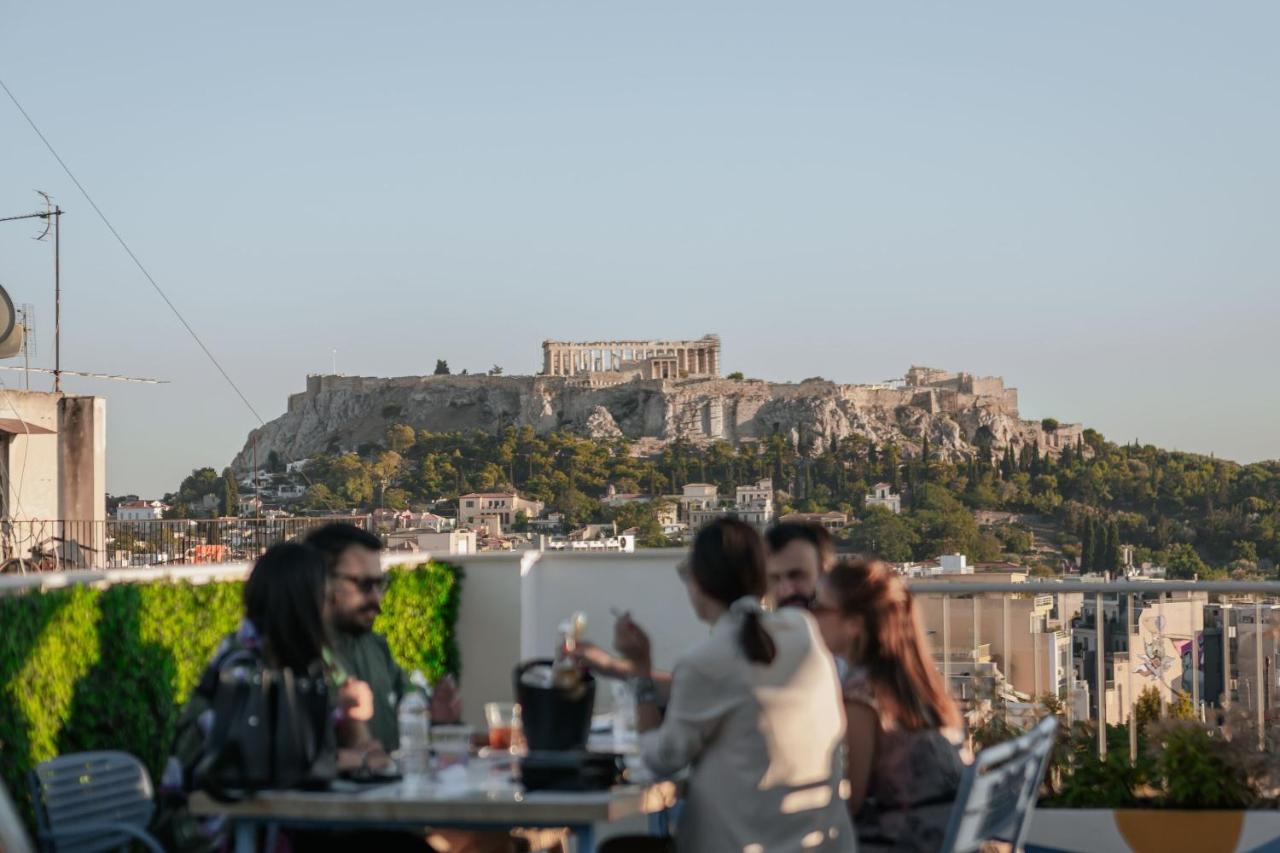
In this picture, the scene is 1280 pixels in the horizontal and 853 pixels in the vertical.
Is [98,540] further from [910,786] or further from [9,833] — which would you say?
[910,786]

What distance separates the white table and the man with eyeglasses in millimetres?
682

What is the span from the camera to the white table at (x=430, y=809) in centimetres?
234

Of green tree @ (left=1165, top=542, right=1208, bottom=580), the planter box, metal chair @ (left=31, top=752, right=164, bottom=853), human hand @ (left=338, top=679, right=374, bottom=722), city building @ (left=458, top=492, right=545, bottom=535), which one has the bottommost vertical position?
green tree @ (left=1165, top=542, right=1208, bottom=580)

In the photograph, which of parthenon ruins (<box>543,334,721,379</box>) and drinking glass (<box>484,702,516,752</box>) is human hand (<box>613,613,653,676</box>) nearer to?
drinking glass (<box>484,702,516,752</box>)

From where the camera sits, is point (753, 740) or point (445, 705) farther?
point (445, 705)

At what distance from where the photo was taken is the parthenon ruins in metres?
103

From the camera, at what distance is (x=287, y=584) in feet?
8.19

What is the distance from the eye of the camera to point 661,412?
95375mm

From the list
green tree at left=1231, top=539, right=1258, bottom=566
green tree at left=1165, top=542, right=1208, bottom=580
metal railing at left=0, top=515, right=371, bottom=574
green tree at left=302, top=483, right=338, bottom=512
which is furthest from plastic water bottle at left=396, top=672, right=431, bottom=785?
green tree at left=302, top=483, right=338, bottom=512

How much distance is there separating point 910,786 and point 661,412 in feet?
304

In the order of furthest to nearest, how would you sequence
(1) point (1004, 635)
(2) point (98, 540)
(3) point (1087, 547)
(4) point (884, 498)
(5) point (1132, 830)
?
1. (4) point (884, 498)
2. (3) point (1087, 547)
3. (2) point (98, 540)
4. (1) point (1004, 635)
5. (5) point (1132, 830)

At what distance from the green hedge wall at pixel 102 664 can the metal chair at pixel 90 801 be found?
0.30 m

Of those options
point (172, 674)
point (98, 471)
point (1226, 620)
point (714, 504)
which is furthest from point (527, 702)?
point (714, 504)

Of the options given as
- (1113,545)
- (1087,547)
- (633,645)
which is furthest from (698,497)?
(633,645)
